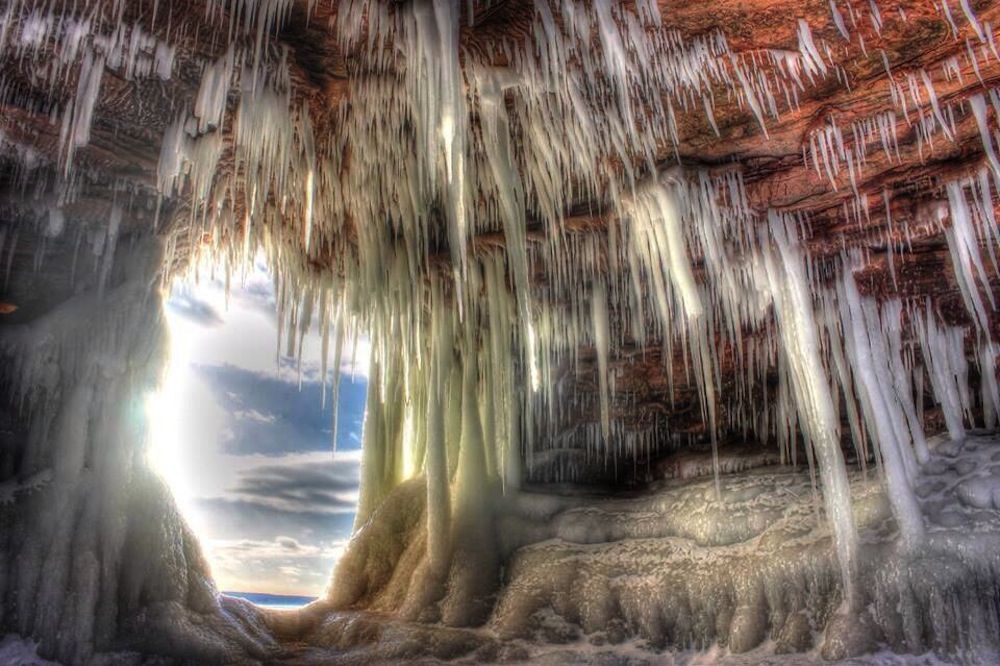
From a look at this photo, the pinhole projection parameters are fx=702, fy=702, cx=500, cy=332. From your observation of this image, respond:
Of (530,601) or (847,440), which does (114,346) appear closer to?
(530,601)

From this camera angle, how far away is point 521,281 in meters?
5.34

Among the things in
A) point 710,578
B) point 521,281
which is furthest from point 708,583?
point 521,281

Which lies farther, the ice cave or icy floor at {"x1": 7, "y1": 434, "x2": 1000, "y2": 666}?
icy floor at {"x1": 7, "y1": 434, "x2": 1000, "y2": 666}

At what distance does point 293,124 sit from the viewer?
15.4 ft

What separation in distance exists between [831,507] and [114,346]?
244 inches

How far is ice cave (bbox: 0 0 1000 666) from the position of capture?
415cm

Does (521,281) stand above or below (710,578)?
above

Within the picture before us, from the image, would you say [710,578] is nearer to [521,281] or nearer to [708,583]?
[708,583]

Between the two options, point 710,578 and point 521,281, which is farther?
point 710,578

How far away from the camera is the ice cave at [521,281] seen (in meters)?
4.15

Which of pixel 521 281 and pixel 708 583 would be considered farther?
pixel 708 583

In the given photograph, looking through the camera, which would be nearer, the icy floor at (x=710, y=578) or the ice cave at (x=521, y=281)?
the ice cave at (x=521, y=281)

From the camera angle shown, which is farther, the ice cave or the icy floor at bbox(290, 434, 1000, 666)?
the icy floor at bbox(290, 434, 1000, 666)

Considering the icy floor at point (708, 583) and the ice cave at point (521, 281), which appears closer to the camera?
the ice cave at point (521, 281)
